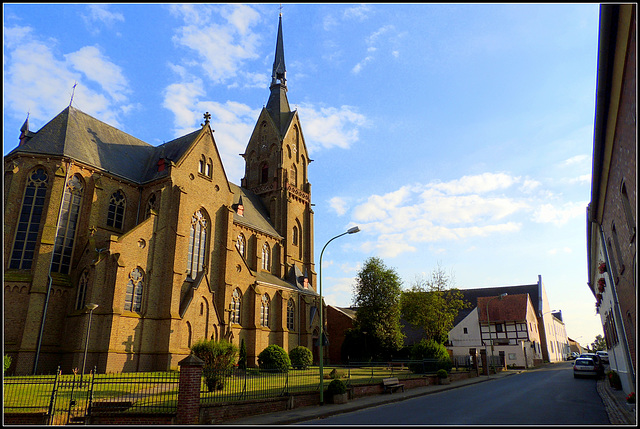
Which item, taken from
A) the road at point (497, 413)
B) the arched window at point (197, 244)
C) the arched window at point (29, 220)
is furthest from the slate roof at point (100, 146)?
the road at point (497, 413)

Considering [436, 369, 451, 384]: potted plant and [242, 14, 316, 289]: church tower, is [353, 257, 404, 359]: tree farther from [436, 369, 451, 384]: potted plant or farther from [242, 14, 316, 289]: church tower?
[436, 369, 451, 384]: potted plant

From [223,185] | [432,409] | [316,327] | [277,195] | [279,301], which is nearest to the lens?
[432,409]

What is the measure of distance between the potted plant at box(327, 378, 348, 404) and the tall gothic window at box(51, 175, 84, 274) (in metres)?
20.7

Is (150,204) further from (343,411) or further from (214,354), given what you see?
(343,411)

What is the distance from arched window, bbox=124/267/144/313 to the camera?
27.6m

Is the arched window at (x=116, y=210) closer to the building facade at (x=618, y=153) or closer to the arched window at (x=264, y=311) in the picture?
the arched window at (x=264, y=311)

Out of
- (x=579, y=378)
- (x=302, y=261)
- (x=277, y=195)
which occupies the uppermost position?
(x=277, y=195)

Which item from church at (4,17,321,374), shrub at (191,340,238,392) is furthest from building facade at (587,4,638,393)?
church at (4,17,321,374)

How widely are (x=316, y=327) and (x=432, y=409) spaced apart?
3206 centimetres

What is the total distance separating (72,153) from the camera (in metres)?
29.3

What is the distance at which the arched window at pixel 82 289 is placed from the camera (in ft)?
86.8

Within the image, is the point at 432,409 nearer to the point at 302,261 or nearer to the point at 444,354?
the point at 444,354

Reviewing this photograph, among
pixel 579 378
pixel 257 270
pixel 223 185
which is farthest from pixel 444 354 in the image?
pixel 223 185

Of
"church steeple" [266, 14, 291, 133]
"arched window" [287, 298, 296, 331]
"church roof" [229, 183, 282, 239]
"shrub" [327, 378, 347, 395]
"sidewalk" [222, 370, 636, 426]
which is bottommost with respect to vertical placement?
"sidewalk" [222, 370, 636, 426]
